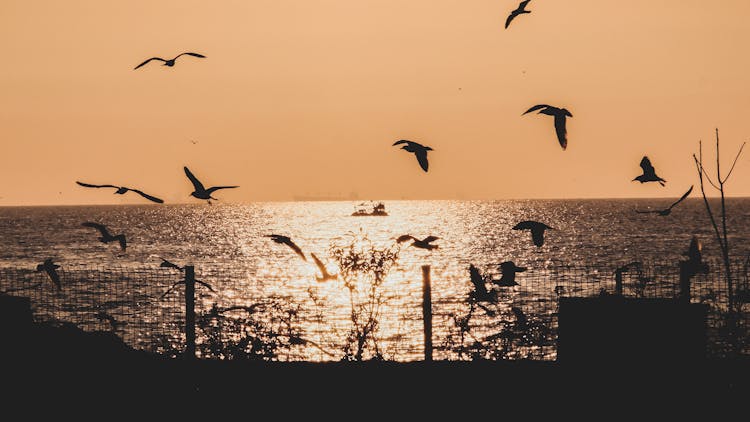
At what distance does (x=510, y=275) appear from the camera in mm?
13039

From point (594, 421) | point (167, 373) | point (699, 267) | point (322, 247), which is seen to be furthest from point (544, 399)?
point (322, 247)

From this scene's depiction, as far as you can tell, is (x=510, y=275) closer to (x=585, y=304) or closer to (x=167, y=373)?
(x=585, y=304)

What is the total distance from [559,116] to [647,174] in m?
1.39

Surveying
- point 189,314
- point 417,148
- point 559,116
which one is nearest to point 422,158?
point 417,148

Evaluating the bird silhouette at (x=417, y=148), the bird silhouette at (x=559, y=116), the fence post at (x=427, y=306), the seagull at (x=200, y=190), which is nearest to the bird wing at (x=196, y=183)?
the seagull at (x=200, y=190)

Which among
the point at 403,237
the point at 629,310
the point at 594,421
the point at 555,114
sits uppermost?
the point at 555,114

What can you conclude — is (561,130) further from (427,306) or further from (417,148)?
(427,306)

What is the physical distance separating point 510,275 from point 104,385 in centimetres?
536

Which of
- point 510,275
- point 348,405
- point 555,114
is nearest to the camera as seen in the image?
point 555,114

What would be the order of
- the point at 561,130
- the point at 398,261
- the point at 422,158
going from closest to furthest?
the point at 561,130 < the point at 422,158 < the point at 398,261

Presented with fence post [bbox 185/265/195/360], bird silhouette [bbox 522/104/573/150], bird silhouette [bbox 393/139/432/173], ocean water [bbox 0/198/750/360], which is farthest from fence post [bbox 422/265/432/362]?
ocean water [bbox 0/198/750/360]

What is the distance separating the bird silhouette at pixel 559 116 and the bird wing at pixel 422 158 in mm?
1275

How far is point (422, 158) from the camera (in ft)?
35.1

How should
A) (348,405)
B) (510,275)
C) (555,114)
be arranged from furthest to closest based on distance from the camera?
(510,275) < (348,405) < (555,114)
